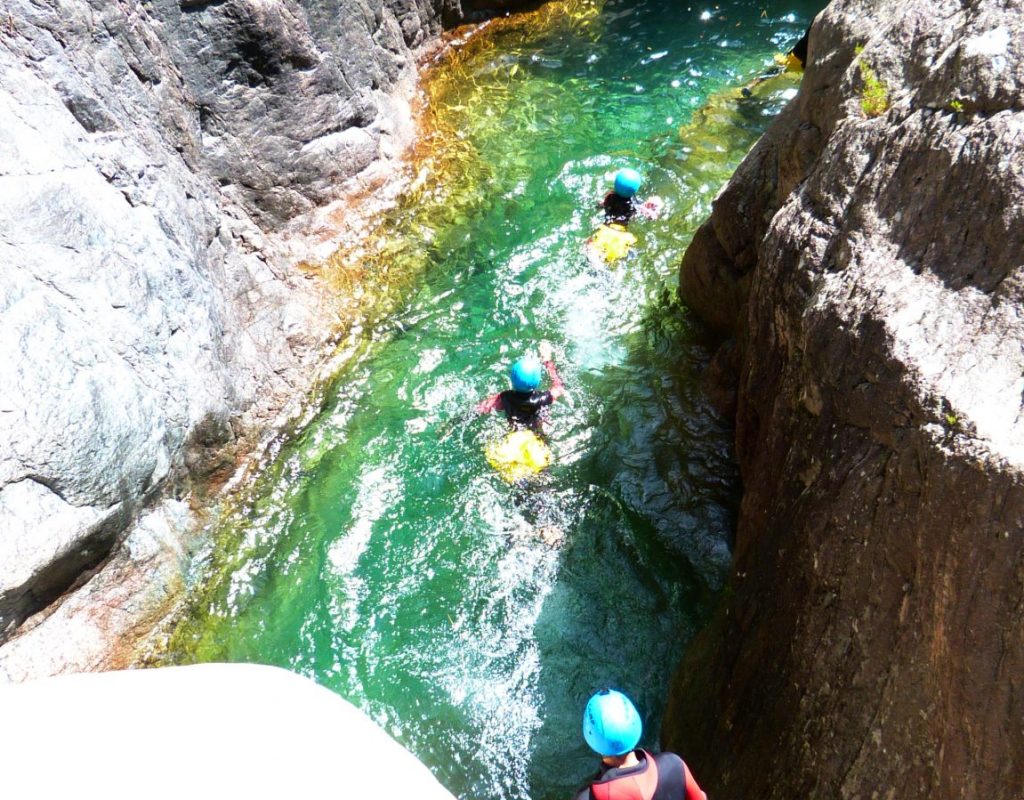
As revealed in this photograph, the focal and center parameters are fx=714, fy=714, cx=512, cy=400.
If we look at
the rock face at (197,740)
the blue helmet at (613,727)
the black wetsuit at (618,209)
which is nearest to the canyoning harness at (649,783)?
the blue helmet at (613,727)

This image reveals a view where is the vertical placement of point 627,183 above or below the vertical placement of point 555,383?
above

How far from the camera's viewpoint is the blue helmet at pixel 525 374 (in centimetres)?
598

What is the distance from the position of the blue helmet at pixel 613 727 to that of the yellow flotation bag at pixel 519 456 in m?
2.54

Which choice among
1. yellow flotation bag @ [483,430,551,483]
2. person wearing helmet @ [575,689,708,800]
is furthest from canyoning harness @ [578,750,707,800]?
yellow flotation bag @ [483,430,551,483]

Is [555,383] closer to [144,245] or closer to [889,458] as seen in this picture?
[144,245]

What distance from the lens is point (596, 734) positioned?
3.54 meters

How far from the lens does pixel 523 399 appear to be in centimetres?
616

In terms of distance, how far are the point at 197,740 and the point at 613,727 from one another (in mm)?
1965

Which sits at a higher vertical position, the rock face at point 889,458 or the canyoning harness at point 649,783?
the rock face at point 889,458

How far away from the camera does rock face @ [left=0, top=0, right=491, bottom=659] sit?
4.59m

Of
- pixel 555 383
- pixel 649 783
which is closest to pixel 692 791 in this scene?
pixel 649 783

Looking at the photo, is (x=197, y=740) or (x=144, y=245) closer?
(x=197, y=740)

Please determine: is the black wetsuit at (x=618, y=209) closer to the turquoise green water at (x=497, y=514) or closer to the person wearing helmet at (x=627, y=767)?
the turquoise green water at (x=497, y=514)

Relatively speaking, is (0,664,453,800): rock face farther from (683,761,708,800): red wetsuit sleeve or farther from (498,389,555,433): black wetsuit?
(498,389,555,433): black wetsuit
